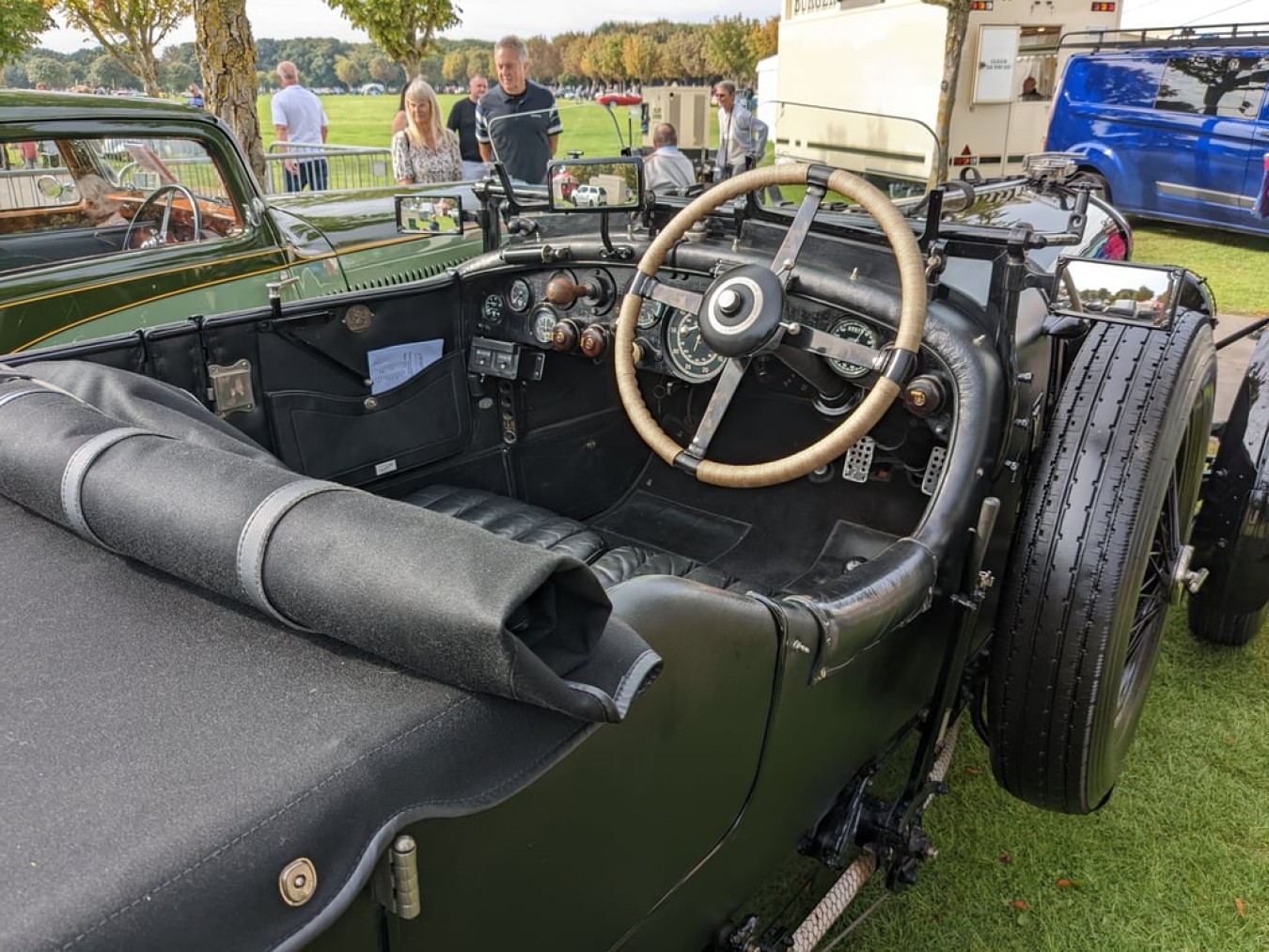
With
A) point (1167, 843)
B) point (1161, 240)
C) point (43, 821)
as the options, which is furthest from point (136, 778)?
point (1161, 240)

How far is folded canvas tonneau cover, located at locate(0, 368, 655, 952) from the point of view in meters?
0.85

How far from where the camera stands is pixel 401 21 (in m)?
13.0

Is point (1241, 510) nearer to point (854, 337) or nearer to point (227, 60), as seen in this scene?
point (854, 337)

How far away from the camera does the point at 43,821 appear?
89 cm

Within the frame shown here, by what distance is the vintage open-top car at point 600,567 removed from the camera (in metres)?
0.99

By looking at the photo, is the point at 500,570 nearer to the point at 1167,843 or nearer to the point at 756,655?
the point at 756,655

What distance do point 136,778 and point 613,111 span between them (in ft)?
9.09

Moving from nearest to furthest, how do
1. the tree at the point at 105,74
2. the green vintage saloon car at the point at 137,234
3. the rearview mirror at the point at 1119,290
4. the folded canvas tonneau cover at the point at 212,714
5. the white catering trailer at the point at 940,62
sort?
the folded canvas tonneau cover at the point at 212,714 < the rearview mirror at the point at 1119,290 < the green vintage saloon car at the point at 137,234 < the white catering trailer at the point at 940,62 < the tree at the point at 105,74

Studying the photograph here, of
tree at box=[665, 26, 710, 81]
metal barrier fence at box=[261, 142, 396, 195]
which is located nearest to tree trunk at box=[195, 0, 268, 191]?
metal barrier fence at box=[261, 142, 396, 195]

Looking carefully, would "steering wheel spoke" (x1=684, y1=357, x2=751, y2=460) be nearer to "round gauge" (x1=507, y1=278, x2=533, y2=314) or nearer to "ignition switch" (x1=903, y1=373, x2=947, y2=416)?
"ignition switch" (x1=903, y1=373, x2=947, y2=416)

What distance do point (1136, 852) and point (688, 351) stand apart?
73.2 inches

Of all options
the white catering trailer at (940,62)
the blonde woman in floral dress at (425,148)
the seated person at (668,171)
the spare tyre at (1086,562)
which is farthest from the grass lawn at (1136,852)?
the white catering trailer at (940,62)

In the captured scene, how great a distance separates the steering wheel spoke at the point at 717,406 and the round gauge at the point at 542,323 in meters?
0.99

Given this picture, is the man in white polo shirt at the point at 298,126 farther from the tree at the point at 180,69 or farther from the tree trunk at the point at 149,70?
the tree at the point at 180,69
